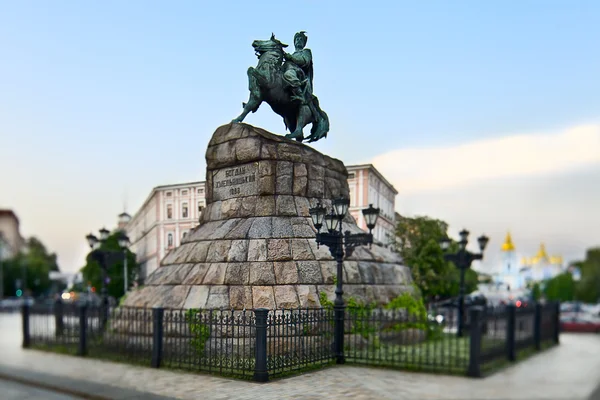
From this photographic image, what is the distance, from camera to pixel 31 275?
68812 mm

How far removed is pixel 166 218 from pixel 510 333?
14.8 metres

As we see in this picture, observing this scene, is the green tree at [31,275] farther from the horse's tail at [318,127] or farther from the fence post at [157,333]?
the fence post at [157,333]

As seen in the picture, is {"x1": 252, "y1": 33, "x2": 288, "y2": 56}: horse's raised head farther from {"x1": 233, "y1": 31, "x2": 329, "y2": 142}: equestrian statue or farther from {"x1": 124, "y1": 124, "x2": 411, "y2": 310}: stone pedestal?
{"x1": 124, "y1": 124, "x2": 411, "y2": 310}: stone pedestal

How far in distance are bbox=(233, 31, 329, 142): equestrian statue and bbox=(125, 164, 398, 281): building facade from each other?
4912mm

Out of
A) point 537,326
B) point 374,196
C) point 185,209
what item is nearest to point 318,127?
point 374,196

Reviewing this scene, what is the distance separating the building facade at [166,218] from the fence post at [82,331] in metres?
6.19

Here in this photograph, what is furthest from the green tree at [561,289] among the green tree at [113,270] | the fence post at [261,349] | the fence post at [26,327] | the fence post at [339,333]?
the fence post at [261,349]

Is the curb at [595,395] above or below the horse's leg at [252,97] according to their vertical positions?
below

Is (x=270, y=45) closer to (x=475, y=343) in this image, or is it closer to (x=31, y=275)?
(x=475, y=343)

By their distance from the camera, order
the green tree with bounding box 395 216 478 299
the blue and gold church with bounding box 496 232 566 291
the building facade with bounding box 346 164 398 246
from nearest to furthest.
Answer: the building facade with bounding box 346 164 398 246
the green tree with bounding box 395 216 478 299
the blue and gold church with bounding box 496 232 566 291

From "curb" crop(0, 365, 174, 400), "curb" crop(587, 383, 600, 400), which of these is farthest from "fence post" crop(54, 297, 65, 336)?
"curb" crop(587, 383, 600, 400)

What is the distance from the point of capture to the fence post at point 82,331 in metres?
14.8

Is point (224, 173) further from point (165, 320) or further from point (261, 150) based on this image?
point (165, 320)

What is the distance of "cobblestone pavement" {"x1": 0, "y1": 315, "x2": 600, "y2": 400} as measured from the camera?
926 centimetres
